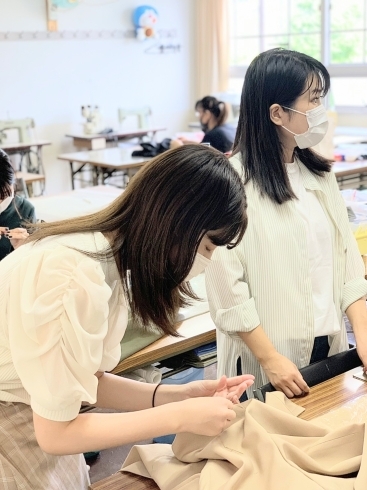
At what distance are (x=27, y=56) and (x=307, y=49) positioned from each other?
287 cm

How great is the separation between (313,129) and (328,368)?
0.56 metres

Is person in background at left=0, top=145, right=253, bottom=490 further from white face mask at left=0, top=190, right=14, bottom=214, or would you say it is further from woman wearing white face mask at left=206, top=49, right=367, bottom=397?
white face mask at left=0, top=190, right=14, bottom=214

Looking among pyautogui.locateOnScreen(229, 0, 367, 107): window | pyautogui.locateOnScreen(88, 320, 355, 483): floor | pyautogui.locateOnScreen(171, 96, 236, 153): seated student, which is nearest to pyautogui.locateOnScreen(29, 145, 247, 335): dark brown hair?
pyautogui.locateOnScreen(88, 320, 355, 483): floor

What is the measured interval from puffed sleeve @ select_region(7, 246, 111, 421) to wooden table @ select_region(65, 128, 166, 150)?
561cm

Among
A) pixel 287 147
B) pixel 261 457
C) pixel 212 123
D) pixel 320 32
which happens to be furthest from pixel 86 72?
pixel 261 457

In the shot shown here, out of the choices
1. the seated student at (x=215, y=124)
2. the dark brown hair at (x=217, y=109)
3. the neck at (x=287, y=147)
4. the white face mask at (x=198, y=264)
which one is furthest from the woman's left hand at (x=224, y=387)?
the dark brown hair at (x=217, y=109)

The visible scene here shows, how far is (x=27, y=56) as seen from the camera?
20.8ft

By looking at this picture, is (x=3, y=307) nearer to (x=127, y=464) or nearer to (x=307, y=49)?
(x=127, y=464)

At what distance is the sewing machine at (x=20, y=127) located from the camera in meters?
6.05

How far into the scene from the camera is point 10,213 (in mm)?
2578

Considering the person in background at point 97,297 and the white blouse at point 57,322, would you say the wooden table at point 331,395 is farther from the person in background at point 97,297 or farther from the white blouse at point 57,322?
the white blouse at point 57,322

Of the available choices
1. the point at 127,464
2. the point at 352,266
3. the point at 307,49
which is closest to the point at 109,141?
the point at 307,49

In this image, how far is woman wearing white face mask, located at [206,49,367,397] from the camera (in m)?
1.48

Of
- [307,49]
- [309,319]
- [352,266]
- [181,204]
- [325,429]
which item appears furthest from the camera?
[307,49]
